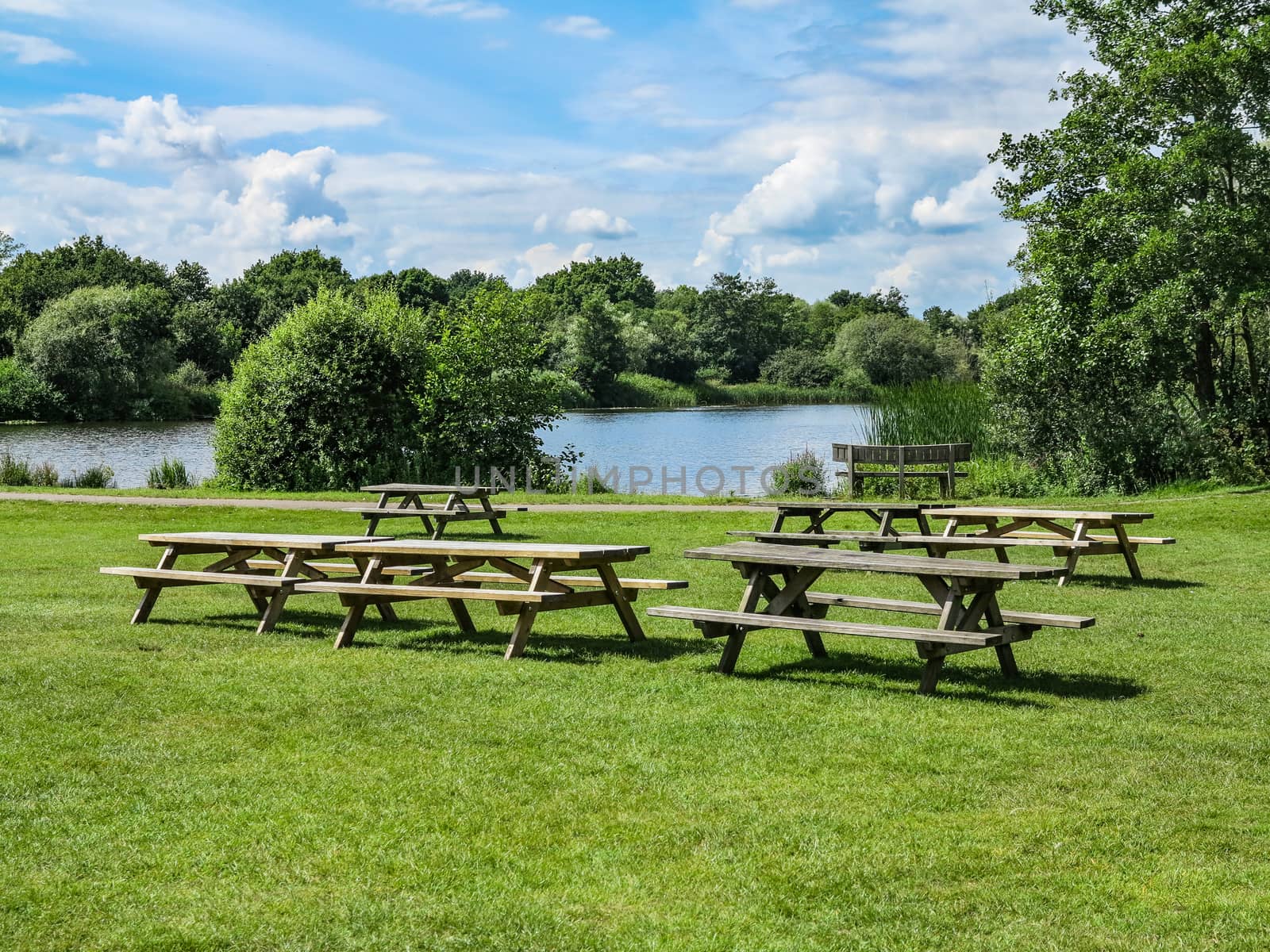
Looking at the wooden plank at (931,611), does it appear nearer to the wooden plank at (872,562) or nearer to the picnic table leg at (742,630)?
the wooden plank at (872,562)

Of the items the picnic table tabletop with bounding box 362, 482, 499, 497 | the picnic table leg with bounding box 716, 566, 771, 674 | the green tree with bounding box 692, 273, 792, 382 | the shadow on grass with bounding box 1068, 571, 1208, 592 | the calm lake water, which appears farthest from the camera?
the green tree with bounding box 692, 273, 792, 382

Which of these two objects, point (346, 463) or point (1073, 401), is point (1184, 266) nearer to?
point (1073, 401)

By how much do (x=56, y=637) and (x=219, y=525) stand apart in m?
9.41

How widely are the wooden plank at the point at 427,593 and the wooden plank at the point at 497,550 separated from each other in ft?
0.82

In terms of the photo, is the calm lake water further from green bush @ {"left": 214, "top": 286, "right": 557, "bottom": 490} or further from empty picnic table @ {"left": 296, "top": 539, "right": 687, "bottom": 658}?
empty picnic table @ {"left": 296, "top": 539, "right": 687, "bottom": 658}

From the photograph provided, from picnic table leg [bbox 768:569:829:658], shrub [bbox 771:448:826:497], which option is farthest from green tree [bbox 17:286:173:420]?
picnic table leg [bbox 768:569:829:658]

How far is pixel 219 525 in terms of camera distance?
17875 mm

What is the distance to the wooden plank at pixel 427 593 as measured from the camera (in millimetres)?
8031

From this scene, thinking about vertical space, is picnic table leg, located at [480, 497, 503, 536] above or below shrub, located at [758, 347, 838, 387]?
below

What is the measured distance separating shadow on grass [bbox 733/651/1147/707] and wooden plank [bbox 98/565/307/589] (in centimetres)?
355

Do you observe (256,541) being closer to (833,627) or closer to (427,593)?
(427,593)

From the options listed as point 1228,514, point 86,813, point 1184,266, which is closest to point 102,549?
point 86,813

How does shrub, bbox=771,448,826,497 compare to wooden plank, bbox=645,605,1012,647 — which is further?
shrub, bbox=771,448,826,497

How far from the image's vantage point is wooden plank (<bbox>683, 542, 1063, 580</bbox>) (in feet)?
22.5
